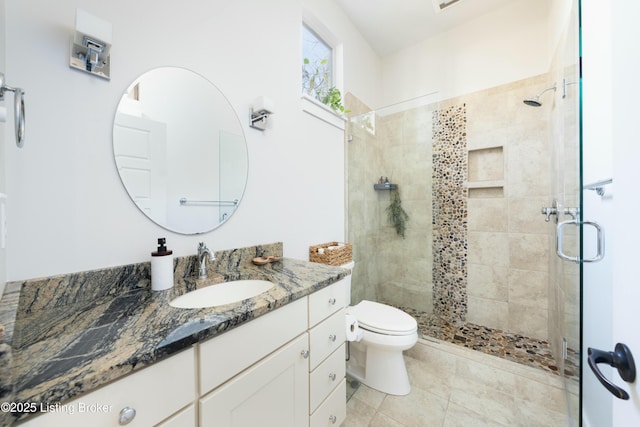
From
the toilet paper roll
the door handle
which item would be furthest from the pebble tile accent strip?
the door handle

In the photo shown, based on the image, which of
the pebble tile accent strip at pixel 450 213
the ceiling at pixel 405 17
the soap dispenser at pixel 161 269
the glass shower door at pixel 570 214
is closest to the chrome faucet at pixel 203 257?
the soap dispenser at pixel 161 269

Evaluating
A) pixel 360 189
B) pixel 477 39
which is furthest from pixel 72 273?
pixel 477 39

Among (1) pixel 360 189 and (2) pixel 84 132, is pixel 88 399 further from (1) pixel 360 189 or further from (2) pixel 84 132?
(1) pixel 360 189

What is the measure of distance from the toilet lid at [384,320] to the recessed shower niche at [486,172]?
5.09 feet

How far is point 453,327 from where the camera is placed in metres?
2.40

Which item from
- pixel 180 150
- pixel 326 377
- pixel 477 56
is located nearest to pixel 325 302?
pixel 326 377

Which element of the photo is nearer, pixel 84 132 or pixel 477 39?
pixel 84 132

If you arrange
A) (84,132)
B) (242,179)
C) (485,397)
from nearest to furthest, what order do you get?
(84,132) → (242,179) → (485,397)

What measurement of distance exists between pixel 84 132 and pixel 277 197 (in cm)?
93

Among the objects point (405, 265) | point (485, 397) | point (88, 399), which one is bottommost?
point (485, 397)

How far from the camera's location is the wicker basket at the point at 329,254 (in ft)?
5.71

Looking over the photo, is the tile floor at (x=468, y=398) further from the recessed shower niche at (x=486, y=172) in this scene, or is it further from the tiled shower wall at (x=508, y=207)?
the recessed shower niche at (x=486, y=172)

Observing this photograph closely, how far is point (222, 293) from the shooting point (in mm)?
1080

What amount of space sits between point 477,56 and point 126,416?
3420 mm
